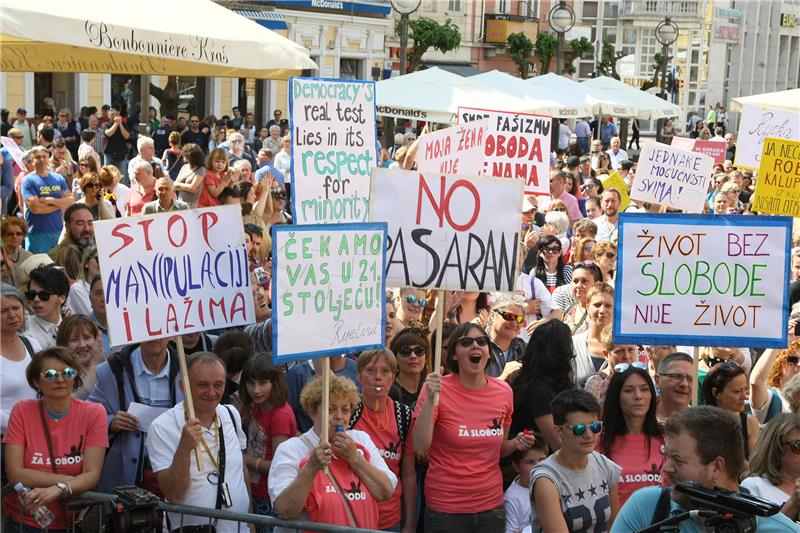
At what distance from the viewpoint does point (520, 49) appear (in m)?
57.9

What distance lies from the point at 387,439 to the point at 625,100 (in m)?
17.3

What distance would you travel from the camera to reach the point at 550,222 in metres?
10.6

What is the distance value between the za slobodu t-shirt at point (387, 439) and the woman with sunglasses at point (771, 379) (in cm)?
205

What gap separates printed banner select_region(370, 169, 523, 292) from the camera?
598cm

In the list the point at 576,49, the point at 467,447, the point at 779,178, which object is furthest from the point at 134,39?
the point at 576,49

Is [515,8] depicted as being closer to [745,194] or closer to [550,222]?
[745,194]

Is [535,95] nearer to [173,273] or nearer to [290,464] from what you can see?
[173,273]

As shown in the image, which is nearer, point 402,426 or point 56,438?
point 56,438

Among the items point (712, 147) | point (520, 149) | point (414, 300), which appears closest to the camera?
point (414, 300)

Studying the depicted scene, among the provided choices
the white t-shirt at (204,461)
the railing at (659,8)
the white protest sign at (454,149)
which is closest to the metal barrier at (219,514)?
the white t-shirt at (204,461)

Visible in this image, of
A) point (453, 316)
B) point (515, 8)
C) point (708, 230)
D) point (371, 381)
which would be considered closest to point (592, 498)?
point (371, 381)

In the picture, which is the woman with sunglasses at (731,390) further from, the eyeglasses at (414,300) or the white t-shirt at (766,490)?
the eyeglasses at (414,300)

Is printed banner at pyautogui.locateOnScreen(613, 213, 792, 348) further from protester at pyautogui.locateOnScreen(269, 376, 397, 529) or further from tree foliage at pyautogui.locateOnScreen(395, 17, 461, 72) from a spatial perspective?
tree foliage at pyautogui.locateOnScreen(395, 17, 461, 72)

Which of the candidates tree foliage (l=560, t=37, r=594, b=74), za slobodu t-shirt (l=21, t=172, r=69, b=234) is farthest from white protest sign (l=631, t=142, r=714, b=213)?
tree foliage (l=560, t=37, r=594, b=74)
